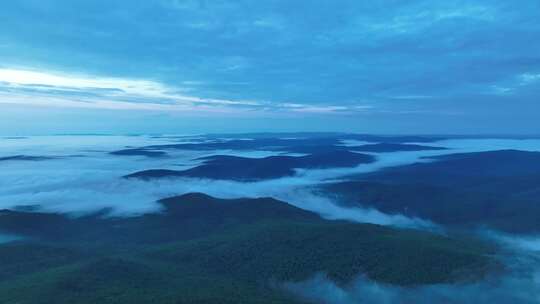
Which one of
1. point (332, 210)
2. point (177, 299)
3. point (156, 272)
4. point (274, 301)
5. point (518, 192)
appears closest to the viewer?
point (177, 299)

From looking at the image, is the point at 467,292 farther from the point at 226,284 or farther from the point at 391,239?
the point at 226,284

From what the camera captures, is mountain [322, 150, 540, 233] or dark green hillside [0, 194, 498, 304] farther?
mountain [322, 150, 540, 233]

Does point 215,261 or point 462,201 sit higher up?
point 462,201

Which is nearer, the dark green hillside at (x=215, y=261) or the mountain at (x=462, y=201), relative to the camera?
the dark green hillside at (x=215, y=261)

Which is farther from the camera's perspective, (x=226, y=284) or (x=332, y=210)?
(x=332, y=210)

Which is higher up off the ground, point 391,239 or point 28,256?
point 391,239

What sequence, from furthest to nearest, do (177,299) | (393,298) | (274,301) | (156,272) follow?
(156,272)
(393,298)
(274,301)
(177,299)

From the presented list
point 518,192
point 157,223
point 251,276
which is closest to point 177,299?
point 251,276

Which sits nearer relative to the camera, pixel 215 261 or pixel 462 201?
pixel 215 261
